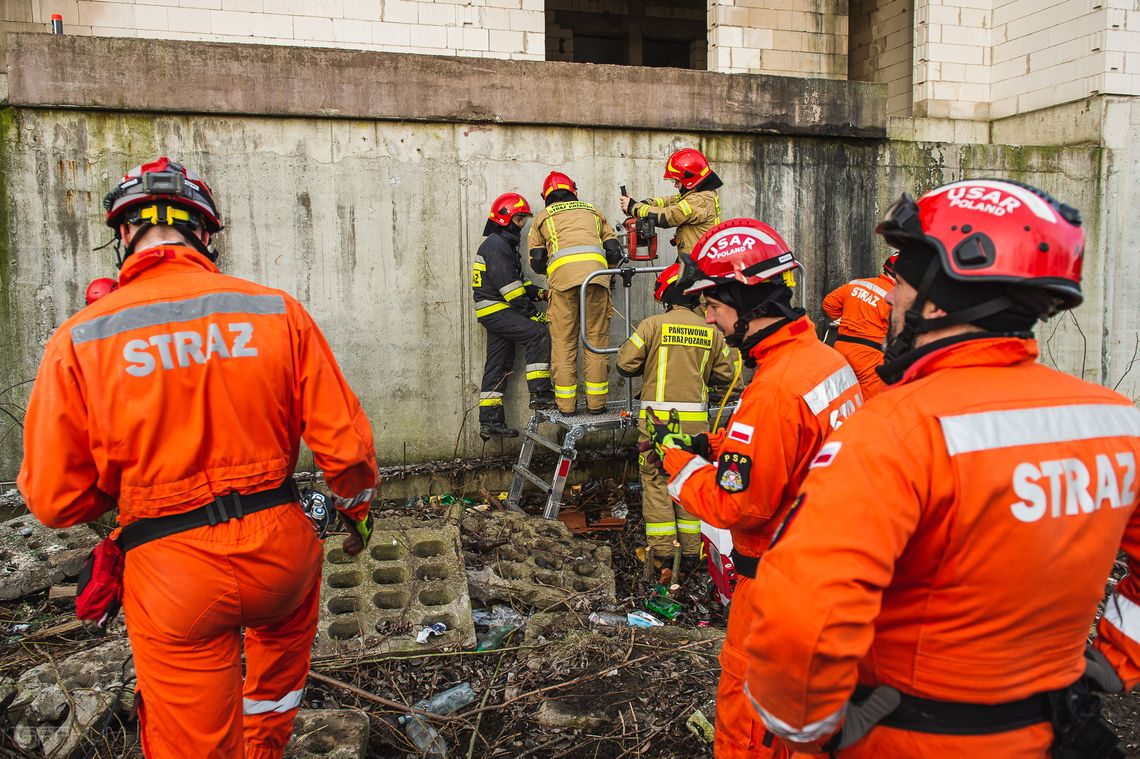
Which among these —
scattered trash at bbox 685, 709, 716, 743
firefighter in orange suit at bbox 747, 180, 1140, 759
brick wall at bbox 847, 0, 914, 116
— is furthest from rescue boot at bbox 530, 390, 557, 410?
brick wall at bbox 847, 0, 914, 116

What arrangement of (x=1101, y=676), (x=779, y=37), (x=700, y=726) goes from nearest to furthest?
1. (x=1101, y=676)
2. (x=700, y=726)
3. (x=779, y=37)

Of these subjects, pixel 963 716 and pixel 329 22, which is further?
pixel 329 22

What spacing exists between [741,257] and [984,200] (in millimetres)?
1288

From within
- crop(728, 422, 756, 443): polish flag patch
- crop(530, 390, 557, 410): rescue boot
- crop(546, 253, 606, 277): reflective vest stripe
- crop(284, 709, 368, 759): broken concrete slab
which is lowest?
crop(284, 709, 368, 759): broken concrete slab

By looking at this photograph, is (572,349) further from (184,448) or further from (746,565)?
(184,448)

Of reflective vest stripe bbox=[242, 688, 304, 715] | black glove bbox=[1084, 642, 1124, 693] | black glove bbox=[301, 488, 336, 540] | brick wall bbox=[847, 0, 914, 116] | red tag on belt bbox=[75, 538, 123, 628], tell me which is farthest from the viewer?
brick wall bbox=[847, 0, 914, 116]

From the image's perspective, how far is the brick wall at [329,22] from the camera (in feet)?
22.4

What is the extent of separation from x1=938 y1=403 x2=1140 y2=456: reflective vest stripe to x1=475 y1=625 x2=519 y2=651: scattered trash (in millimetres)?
3400

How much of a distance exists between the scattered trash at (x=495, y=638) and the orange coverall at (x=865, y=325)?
3.12 metres

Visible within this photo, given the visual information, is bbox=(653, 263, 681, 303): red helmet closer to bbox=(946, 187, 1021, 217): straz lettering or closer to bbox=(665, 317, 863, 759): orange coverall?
bbox=(665, 317, 863, 759): orange coverall

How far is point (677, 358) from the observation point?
18.1ft

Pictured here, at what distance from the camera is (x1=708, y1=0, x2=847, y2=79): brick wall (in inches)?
324

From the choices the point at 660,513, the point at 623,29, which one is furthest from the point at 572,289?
the point at 623,29

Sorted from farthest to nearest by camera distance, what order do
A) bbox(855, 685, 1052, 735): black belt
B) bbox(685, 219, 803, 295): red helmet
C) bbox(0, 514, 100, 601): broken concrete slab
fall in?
1. bbox(0, 514, 100, 601): broken concrete slab
2. bbox(685, 219, 803, 295): red helmet
3. bbox(855, 685, 1052, 735): black belt
